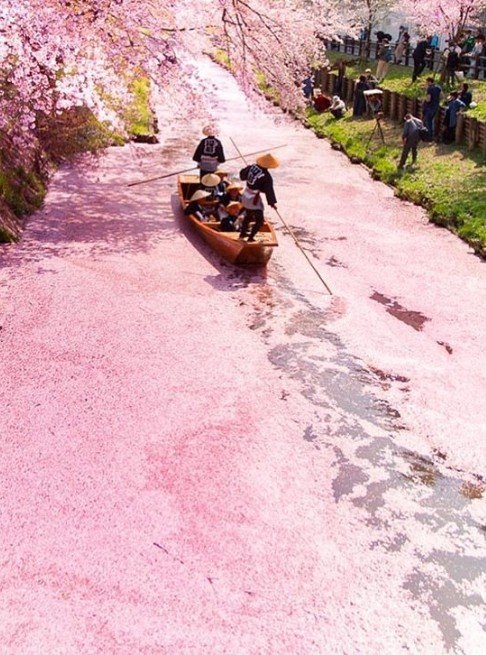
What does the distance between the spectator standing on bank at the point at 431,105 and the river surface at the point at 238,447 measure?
7770 mm

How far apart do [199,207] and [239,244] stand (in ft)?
8.04

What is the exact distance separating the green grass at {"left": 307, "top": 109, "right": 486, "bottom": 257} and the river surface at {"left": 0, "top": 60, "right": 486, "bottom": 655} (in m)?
1.43

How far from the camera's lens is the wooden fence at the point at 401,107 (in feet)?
61.3

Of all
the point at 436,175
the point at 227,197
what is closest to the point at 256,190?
the point at 227,197

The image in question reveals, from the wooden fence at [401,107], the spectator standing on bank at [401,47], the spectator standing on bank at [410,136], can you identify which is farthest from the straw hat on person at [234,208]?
the spectator standing on bank at [401,47]

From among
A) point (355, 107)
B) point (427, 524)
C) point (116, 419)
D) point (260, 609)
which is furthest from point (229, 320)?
point (355, 107)

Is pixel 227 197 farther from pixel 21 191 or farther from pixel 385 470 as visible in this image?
pixel 385 470

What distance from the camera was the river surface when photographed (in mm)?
5652

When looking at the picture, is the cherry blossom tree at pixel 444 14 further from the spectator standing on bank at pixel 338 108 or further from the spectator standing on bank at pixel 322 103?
the spectator standing on bank at pixel 322 103

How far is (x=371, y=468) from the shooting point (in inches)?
297

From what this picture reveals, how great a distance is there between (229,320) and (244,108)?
2069cm

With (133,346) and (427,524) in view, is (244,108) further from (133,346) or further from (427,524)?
(427,524)

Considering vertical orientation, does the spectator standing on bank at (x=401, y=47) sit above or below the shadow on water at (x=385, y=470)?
above

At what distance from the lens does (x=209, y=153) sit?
14203 millimetres
